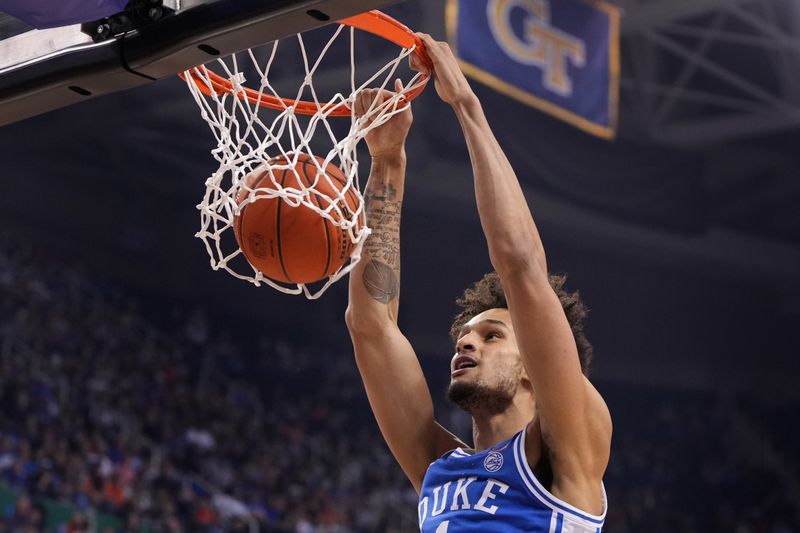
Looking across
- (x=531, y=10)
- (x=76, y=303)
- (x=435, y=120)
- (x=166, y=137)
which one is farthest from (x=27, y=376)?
(x=531, y=10)

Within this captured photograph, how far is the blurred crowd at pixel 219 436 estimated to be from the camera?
9164 millimetres

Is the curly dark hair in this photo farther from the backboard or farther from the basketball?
the backboard

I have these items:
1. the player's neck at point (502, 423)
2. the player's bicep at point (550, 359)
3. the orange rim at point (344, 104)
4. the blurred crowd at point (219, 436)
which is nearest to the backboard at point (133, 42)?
the orange rim at point (344, 104)

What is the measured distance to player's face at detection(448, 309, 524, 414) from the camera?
110 inches

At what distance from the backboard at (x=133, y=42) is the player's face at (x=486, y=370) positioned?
1090 millimetres

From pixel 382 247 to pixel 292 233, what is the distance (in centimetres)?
62

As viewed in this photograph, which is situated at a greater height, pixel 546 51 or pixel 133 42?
pixel 546 51

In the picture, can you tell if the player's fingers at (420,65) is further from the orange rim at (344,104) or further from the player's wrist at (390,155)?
the player's wrist at (390,155)

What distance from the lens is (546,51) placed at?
9.65m

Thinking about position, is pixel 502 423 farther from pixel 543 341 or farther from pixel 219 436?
pixel 219 436

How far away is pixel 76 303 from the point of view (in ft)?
37.0

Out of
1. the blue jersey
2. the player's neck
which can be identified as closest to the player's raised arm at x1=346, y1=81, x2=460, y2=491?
the player's neck

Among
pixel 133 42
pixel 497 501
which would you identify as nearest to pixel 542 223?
pixel 497 501

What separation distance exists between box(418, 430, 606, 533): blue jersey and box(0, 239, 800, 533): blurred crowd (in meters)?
6.07
